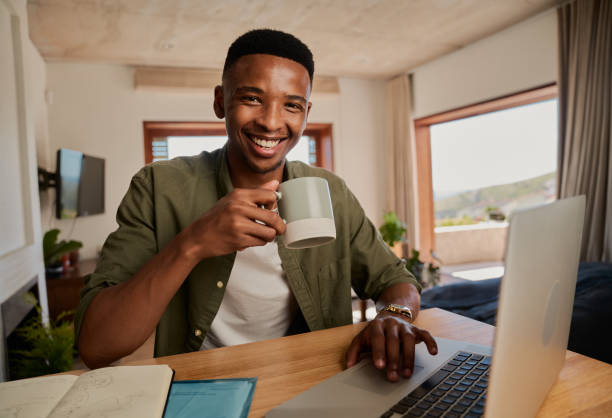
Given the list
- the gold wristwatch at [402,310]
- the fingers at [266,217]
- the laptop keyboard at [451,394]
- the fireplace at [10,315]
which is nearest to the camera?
the laptop keyboard at [451,394]

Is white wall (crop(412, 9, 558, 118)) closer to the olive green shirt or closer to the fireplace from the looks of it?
the olive green shirt

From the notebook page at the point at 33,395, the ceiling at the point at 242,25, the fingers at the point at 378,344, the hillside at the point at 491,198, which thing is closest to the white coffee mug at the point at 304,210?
the fingers at the point at 378,344

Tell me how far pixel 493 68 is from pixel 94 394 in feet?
14.6

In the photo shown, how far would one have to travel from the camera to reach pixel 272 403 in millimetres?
604

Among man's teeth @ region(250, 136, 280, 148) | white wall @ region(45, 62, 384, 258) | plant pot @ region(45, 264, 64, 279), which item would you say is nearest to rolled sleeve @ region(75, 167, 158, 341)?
man's teeth @ region(250, 136, 280, 148)

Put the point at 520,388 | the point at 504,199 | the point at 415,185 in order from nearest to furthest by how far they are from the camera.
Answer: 1. the point at 520,388
2. the point at 415,185
3. the point at 504,199

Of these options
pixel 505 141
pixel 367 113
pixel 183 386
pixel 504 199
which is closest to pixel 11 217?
pixel 183 386

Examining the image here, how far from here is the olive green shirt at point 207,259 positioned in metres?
1.05

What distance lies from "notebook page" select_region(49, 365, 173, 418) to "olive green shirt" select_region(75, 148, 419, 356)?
0.33 m

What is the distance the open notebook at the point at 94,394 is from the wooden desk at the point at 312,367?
0.09 meters

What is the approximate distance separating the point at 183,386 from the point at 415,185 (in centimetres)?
505

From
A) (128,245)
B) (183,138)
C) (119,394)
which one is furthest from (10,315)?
(183,138)

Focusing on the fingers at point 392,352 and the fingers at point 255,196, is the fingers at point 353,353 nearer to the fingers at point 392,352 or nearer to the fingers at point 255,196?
the fingers at point 392,352

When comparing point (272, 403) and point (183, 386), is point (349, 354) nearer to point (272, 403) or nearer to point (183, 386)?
point (272, 403)
